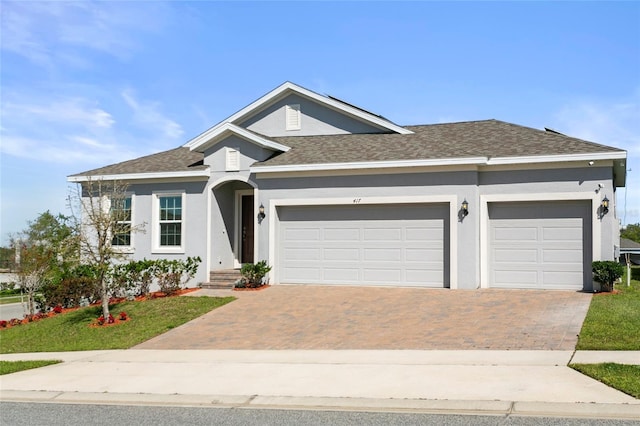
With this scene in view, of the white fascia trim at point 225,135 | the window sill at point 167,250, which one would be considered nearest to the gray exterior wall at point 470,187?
the white fascia trim at point 225,135

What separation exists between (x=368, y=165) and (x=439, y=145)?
2.56m

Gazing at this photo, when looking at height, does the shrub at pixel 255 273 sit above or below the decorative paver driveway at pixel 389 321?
above

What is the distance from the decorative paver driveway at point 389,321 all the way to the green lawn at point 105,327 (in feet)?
1.78

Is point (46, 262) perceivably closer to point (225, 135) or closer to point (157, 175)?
point (157, 175)

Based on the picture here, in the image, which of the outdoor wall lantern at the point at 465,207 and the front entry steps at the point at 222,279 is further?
the front entry steps at the point at 222,279

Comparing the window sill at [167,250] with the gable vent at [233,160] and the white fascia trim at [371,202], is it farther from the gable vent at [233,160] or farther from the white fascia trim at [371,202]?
the white fascia trim at [371,202]

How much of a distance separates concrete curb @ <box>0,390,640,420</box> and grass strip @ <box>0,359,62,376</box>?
2.09 meters

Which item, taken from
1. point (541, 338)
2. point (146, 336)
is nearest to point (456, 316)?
point (541, 338)

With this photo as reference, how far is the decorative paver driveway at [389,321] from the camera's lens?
38.3 ft

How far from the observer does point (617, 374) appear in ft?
27.1

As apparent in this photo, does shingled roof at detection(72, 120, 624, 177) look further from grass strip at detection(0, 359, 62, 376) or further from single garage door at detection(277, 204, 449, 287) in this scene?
grass strip at detection(0, 359, 62, 376)

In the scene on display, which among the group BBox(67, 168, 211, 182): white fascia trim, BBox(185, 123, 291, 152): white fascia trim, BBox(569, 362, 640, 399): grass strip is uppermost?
BBox(185, 123, 291, 152): white fascia trim

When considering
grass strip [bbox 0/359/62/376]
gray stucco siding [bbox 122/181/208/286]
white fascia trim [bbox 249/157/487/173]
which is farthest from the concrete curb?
gray stucco siding [bbox 122/181/208/286]

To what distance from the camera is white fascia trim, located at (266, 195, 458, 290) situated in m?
17.3
